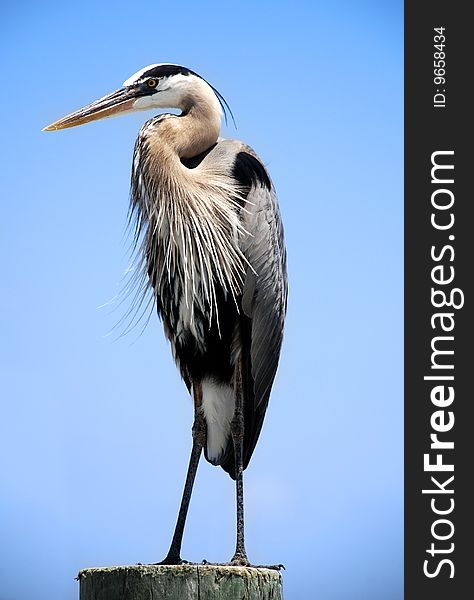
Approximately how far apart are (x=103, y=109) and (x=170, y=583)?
8.91 feet

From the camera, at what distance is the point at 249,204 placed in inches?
198

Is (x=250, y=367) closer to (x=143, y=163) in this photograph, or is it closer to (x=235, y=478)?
(x=235, y=478)

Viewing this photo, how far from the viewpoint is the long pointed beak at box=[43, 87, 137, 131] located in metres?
5.21

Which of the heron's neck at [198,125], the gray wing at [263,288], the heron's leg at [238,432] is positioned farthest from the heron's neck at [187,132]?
the heron's leg at [238,432]

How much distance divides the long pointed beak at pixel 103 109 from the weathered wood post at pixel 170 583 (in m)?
2.51

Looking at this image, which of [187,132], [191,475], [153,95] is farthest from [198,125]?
[191,475]

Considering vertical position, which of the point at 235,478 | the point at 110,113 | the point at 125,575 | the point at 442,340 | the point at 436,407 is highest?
the point at 110,113

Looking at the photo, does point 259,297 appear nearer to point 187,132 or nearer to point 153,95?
point 187,132

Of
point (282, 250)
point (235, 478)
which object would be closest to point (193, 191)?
point (282, 250)

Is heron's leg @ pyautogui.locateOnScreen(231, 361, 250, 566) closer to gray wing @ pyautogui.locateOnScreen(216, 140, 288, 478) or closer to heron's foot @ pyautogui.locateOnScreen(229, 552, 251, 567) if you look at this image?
gray wing @ pyautogui.locateOnScreen(216, 140, 288, 478)

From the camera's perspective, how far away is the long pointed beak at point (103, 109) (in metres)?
5.21

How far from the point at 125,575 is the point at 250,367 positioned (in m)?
1.74

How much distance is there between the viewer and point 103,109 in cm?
527

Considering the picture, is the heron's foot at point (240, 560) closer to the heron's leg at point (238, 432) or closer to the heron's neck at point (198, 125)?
the heron's leg at point (238, 432)
